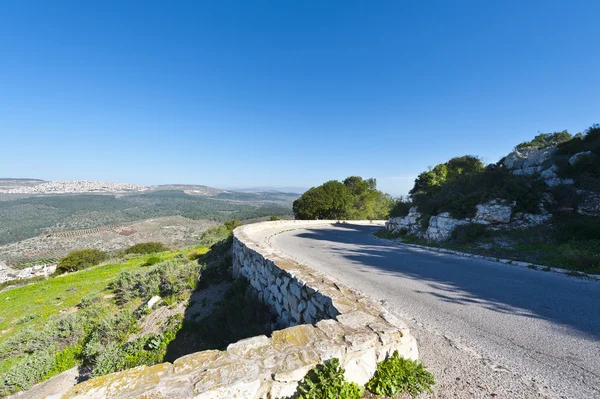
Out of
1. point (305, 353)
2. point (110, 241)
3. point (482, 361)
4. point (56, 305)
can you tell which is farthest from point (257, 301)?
point (110, 241)

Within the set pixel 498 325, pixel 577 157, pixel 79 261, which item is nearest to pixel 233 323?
pixel 498 325

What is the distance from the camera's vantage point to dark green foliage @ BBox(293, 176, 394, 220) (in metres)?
35.4

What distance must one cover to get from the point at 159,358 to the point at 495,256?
A: 1100 centimetres

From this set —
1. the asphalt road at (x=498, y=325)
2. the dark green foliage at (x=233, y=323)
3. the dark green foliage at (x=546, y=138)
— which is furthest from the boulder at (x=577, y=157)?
the dark green foliage at (x=233, y=323)

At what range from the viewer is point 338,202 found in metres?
36.0

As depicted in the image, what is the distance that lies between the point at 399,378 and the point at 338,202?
33830mm

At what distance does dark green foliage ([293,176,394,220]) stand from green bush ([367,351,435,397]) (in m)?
32.4

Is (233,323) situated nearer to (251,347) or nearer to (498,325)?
(251,347)

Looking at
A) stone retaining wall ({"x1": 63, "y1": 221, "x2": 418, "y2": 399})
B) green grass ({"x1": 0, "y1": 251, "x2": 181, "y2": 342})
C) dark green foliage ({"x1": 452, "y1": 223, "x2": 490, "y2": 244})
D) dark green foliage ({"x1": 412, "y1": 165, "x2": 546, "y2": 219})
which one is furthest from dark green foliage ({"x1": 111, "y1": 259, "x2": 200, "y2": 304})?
dark green foliage ({"x1": 412, "y1": 165, "x2": 546, "y2": 219})

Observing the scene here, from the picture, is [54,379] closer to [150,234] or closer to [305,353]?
[305,353]

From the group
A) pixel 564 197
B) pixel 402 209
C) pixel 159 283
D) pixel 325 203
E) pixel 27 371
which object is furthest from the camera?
pixel 325 203

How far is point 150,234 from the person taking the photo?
6875 cm

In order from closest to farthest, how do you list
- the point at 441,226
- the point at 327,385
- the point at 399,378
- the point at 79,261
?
→ 1. the point at 327,385
2. the point at 399,378
3. the point at 441,226
4. the point at 79,261

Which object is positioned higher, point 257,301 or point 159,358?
point 257,301
